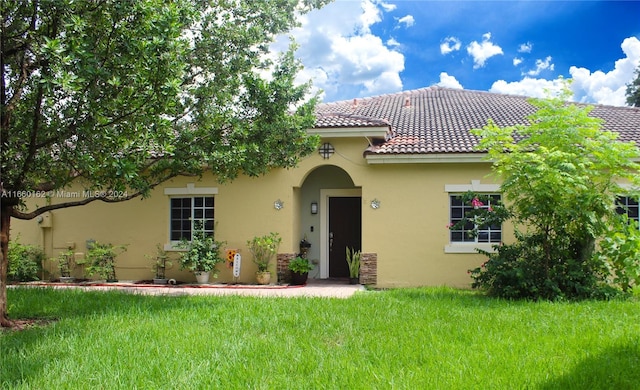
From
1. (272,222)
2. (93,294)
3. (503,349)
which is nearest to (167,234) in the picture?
(272,222)

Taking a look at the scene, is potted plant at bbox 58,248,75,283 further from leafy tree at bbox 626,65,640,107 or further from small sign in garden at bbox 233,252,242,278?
leafy tree at bbox 626,65,640,107

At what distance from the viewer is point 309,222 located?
15766mm

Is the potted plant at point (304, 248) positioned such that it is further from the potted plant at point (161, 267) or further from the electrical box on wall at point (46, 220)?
the electrical box on wall at point (46, 220)

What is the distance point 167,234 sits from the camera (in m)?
14.7

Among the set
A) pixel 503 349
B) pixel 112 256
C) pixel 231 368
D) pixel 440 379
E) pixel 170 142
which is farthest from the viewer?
pixel 112 256

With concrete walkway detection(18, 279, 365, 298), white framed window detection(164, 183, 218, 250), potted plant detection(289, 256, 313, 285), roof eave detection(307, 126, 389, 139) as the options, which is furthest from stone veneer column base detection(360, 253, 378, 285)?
white framed window detection(164, 183, 218, 250)

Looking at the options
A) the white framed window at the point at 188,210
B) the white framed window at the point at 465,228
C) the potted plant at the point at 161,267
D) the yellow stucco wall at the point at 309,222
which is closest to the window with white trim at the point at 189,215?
the white framed window at the point at 188,210

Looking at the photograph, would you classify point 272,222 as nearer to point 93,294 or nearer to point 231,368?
point 93,294

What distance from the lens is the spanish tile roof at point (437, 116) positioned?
13.6 meters

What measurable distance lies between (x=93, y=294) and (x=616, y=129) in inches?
583

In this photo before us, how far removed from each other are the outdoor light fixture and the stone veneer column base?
2.83 metres

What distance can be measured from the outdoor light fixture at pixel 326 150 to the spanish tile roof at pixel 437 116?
0.61 metres

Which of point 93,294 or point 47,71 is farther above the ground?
point 47,71

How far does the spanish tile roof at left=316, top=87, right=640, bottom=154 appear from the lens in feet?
44.7
